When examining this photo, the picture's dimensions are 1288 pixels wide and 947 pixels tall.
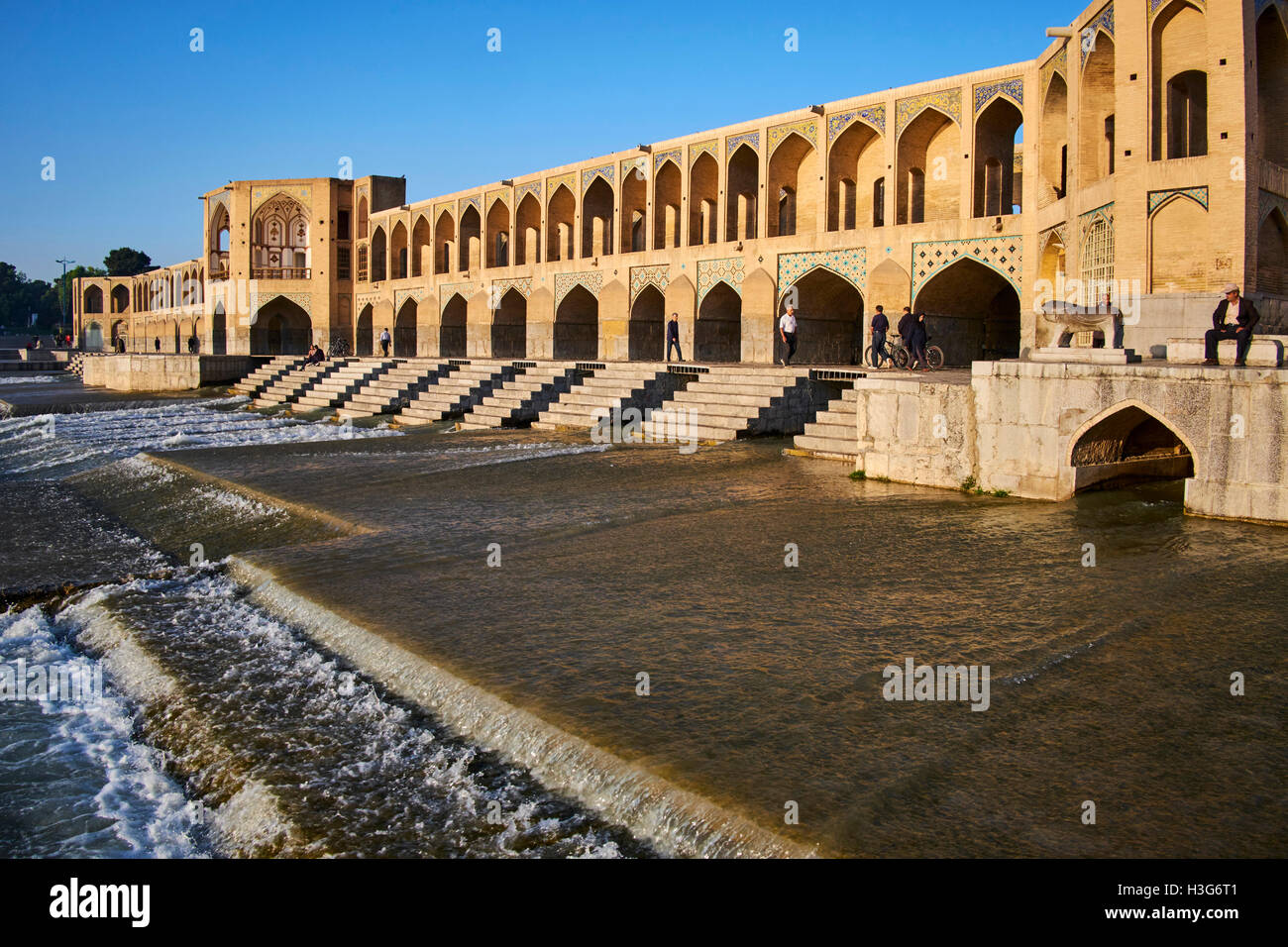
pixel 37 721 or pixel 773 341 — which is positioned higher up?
pixel 773 341

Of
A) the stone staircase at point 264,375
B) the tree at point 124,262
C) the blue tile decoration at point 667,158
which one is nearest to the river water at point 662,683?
the blue tile decoration at point 667,158

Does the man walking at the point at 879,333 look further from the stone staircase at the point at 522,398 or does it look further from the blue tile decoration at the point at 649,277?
the blue tile decoration at the point at 649,277

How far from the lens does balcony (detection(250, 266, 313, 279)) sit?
34.3 meters

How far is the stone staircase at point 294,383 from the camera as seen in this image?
937 inches

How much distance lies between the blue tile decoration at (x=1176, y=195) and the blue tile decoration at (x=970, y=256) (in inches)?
143

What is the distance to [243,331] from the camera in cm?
3478

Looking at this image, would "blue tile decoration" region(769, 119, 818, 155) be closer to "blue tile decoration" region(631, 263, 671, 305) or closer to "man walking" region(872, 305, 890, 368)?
"blue tile decoration" region(631, 263, 671, 305)

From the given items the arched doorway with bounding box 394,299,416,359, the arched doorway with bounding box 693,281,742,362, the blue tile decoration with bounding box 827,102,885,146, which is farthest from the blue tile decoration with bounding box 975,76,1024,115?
the arched doorway with bounding box 394,299,416,359

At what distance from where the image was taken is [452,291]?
96.8ft

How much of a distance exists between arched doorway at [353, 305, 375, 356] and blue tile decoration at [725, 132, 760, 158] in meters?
17.4
